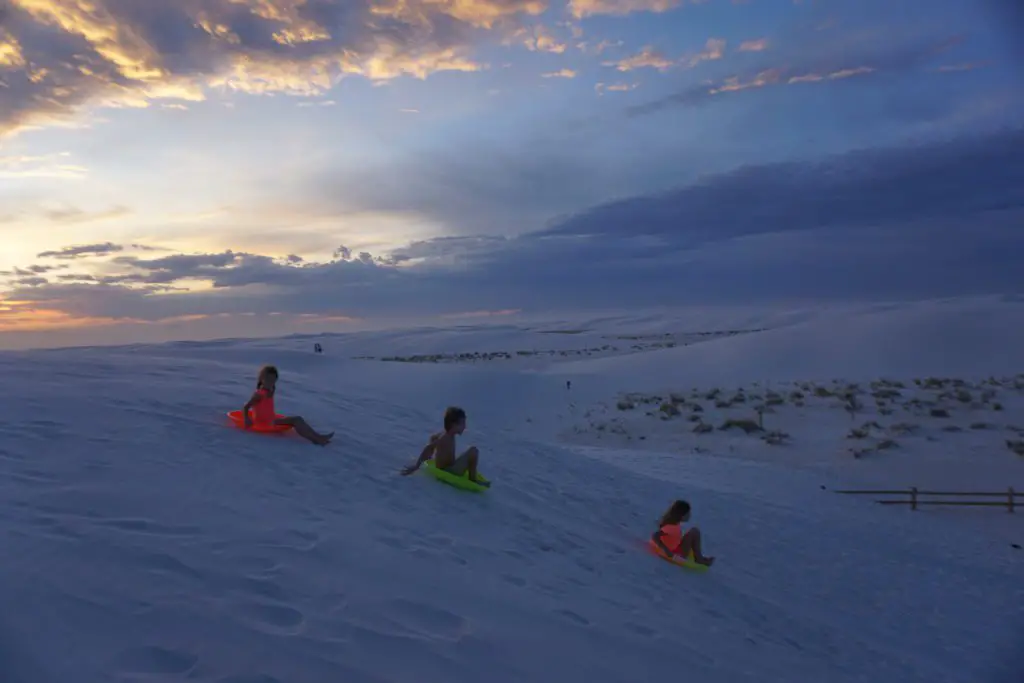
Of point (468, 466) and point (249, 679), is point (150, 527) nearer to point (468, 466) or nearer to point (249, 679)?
point (249, 679)

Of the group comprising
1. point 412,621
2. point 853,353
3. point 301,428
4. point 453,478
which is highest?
point 853,353

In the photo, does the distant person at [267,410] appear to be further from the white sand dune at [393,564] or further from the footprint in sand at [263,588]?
the footprint in sand at [263,588]

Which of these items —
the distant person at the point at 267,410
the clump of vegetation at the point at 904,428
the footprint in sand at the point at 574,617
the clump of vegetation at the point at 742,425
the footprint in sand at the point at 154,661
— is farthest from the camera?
the clump of vegetation at the point at 742,425

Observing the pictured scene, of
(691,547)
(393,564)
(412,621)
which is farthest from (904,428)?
(412,621)

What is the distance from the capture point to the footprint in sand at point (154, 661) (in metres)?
3.55

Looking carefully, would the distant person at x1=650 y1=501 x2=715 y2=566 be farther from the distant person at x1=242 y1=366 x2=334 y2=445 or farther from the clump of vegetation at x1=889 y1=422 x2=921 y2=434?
the clump of vegetation at x1=889 y1=422 x2=921 y2=434

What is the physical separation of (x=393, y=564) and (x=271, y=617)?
4.55 feet

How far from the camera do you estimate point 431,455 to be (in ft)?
27.5

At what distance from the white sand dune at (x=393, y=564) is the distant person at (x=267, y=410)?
16 cm

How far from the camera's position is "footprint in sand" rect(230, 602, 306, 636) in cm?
416

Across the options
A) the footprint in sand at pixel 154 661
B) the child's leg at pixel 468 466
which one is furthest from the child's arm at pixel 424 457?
the footprint in sand at pixel 154 661

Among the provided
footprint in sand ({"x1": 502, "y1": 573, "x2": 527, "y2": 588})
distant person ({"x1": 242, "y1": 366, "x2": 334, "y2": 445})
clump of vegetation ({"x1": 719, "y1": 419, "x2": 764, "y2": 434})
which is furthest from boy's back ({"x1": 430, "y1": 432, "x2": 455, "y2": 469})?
clump of vegetation ({"x1": 719, "y1": 419, "x2": 764, "y2": 434})

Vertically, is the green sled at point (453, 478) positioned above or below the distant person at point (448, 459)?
below

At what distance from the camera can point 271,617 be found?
4297 mm
